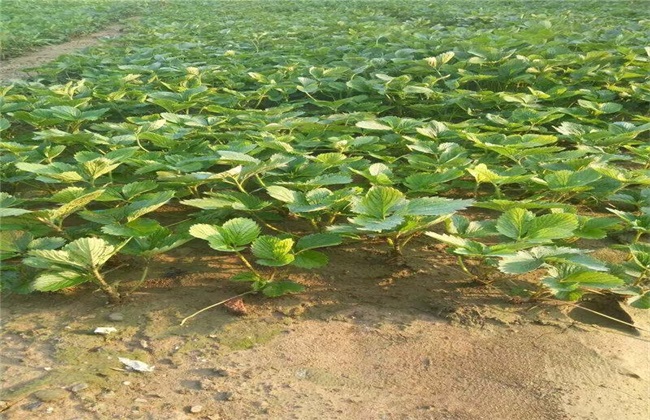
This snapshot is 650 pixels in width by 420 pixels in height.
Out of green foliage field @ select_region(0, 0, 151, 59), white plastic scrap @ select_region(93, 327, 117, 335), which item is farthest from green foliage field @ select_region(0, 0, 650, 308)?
green foliage field @ select_region(0, 0, 151, 59)

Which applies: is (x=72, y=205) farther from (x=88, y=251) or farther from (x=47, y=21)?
(x=47, y=21)

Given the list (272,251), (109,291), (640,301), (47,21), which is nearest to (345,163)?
(272,251)

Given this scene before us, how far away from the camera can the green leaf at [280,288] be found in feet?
4.83

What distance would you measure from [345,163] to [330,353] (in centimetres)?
91

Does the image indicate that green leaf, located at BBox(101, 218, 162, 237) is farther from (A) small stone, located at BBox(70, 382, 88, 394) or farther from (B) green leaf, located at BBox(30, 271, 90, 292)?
(A) small stone, located at BBox(70, 382, 88, 394)

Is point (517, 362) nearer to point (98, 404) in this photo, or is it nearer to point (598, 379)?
point (598, 379)

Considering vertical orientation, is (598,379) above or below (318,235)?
below

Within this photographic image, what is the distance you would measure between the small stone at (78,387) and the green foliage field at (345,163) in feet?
1.00

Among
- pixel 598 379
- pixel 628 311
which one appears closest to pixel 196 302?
pixel 598 379

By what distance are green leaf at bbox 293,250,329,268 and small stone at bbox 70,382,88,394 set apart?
0.56 metres

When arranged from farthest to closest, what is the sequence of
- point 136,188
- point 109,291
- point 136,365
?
point 136,188, point 109,291, point 136,365

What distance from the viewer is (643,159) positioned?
2.13m

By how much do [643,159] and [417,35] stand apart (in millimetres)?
3207

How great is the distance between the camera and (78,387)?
118cm
